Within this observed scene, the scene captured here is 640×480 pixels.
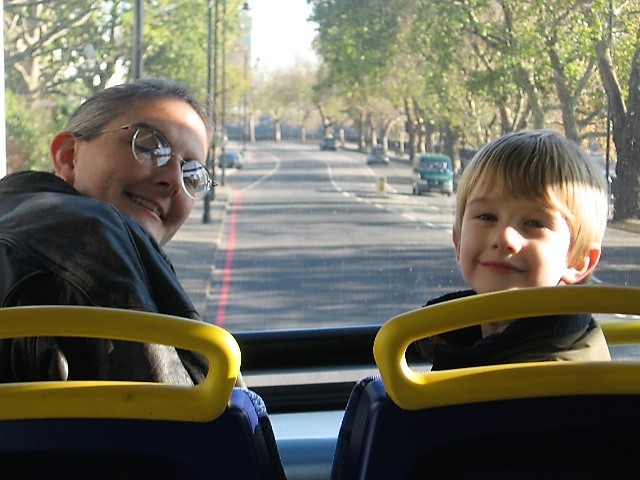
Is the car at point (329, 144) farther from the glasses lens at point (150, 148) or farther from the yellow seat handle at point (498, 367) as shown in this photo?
the yellow seat handle at point (498, 367)

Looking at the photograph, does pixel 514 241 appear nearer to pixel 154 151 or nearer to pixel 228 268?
pixel 154 151

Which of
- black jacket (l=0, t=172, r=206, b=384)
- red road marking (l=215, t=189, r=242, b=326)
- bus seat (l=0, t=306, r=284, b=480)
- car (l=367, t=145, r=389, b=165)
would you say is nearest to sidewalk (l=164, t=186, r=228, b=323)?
red road marking (l=215, t=189, r=242, b=326)

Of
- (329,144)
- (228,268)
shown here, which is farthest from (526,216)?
(329,144)

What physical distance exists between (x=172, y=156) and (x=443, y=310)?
1.21 meters

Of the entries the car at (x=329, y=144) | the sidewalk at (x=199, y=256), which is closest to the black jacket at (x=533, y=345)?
the sidewalk at (x=199, y=256)

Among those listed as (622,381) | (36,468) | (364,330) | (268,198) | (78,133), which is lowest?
(268,198)

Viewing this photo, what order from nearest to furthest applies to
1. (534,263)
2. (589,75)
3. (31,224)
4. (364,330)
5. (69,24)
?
(31,224) → (534,263) → (364,330) → (589,75) → (69,24)

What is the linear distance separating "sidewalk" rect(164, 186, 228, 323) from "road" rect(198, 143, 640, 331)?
10cm

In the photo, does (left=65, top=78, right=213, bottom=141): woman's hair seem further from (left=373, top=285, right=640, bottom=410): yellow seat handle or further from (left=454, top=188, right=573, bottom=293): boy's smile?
(left=373, top=285, right=640, bottom=410): yellow seat handle

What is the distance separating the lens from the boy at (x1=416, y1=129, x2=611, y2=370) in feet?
6.11

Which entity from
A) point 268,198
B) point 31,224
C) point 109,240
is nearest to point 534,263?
point 109,240

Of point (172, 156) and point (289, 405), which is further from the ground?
point (172, 156)

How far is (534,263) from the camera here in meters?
Answer: 1.90

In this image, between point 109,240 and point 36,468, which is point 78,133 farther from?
point 36,468
